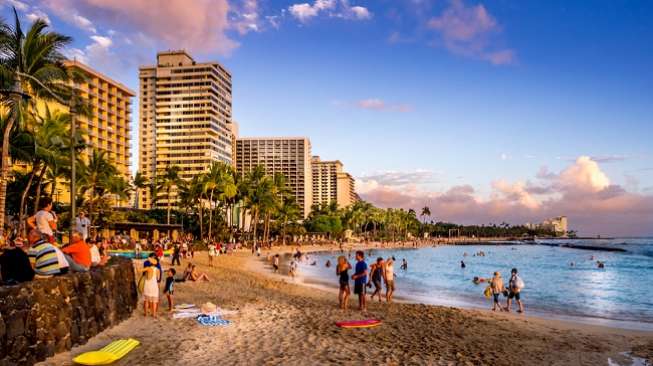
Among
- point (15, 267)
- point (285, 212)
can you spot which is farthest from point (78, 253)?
point (285, 212)

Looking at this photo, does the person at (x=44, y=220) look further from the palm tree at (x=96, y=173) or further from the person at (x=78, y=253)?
the palm tree at (x=96, y=173)

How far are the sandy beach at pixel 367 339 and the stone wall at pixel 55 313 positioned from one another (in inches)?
12.0

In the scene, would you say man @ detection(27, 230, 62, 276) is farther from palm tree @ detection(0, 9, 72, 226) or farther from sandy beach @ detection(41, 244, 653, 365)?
palm tree @ detection(0, 9, 72, 226)

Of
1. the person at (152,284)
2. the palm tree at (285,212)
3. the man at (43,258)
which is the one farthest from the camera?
the palm tree at (285,212)

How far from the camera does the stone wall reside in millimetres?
6785

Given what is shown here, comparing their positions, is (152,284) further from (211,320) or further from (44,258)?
(44,258)

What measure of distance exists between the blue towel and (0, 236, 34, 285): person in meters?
5.13

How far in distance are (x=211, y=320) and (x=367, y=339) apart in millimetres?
4234

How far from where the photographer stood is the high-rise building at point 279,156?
197 m

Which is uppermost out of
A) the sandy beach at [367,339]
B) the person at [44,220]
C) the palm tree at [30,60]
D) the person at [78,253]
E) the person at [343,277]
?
the palm tree at [30,60]

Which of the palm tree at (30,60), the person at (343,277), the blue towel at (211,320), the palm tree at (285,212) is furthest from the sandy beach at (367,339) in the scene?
the palm tree at (285,212)

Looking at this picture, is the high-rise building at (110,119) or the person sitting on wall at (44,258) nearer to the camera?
the person sitting on wall at (44,258)

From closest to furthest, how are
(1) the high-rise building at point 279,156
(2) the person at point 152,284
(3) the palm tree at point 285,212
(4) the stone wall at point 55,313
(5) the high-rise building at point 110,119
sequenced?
(4) the stone wall at point 55,313
(2) the person at point 152,284
(5) the high-rise building at point 110,119
(3) the palm tree at point 285,212
(1) the high-rise building at point 279,156

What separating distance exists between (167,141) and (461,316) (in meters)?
119
